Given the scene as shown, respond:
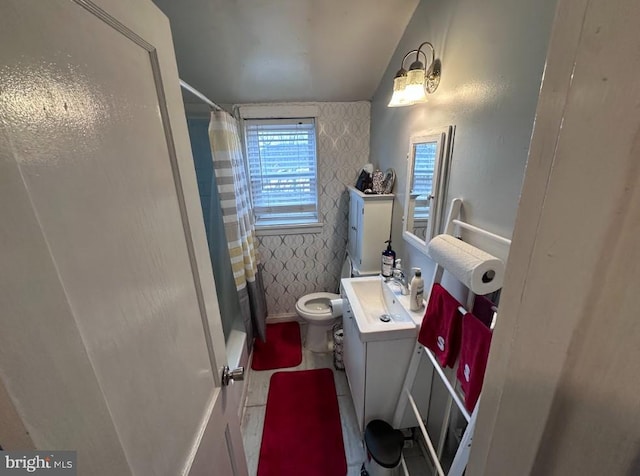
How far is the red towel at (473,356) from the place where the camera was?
845 mm

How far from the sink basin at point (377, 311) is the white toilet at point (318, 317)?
48 cm

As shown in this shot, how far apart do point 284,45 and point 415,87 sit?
0.94 m

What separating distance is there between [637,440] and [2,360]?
0.63 m

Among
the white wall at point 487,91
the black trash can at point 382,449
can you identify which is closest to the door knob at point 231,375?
the black trash can at point 382,449

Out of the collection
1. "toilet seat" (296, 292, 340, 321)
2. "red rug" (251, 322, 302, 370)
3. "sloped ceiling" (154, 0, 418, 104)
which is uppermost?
"sloped ceiling" (154, 0, 418, 104)

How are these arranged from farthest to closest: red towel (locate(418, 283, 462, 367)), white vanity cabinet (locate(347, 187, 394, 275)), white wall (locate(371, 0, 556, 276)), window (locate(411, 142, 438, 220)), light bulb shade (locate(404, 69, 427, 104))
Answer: white vanity cabinet (locate(347, 187, 394, 275)) → window (locate(411, 142, 438, 220)) → light bulb shade (locate(404, 69, 427, 104)) → red towel (locate(418, 283, 462, 367)) → white wall (locate(371, 0, 556, 276))

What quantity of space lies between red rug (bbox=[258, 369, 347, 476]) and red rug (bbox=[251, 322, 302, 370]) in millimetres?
136

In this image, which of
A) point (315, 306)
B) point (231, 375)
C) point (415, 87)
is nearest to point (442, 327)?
point (231, 375)

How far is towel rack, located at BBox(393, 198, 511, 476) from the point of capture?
830mm

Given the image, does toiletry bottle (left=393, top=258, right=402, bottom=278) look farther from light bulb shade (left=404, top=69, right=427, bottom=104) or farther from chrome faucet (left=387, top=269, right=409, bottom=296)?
light bulb shade (left=404, top=69, right=427, bottom=104)

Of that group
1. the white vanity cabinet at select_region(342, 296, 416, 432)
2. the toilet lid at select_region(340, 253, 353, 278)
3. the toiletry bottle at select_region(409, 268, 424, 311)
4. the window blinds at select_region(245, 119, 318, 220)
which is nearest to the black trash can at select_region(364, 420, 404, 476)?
the white vanity cabinet at select_region(342, 296, 416, 432)

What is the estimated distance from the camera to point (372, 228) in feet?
6.13

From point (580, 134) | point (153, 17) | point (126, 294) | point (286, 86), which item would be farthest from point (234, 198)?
point (580, 134)

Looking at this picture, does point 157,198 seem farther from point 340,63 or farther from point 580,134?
point 340,63
